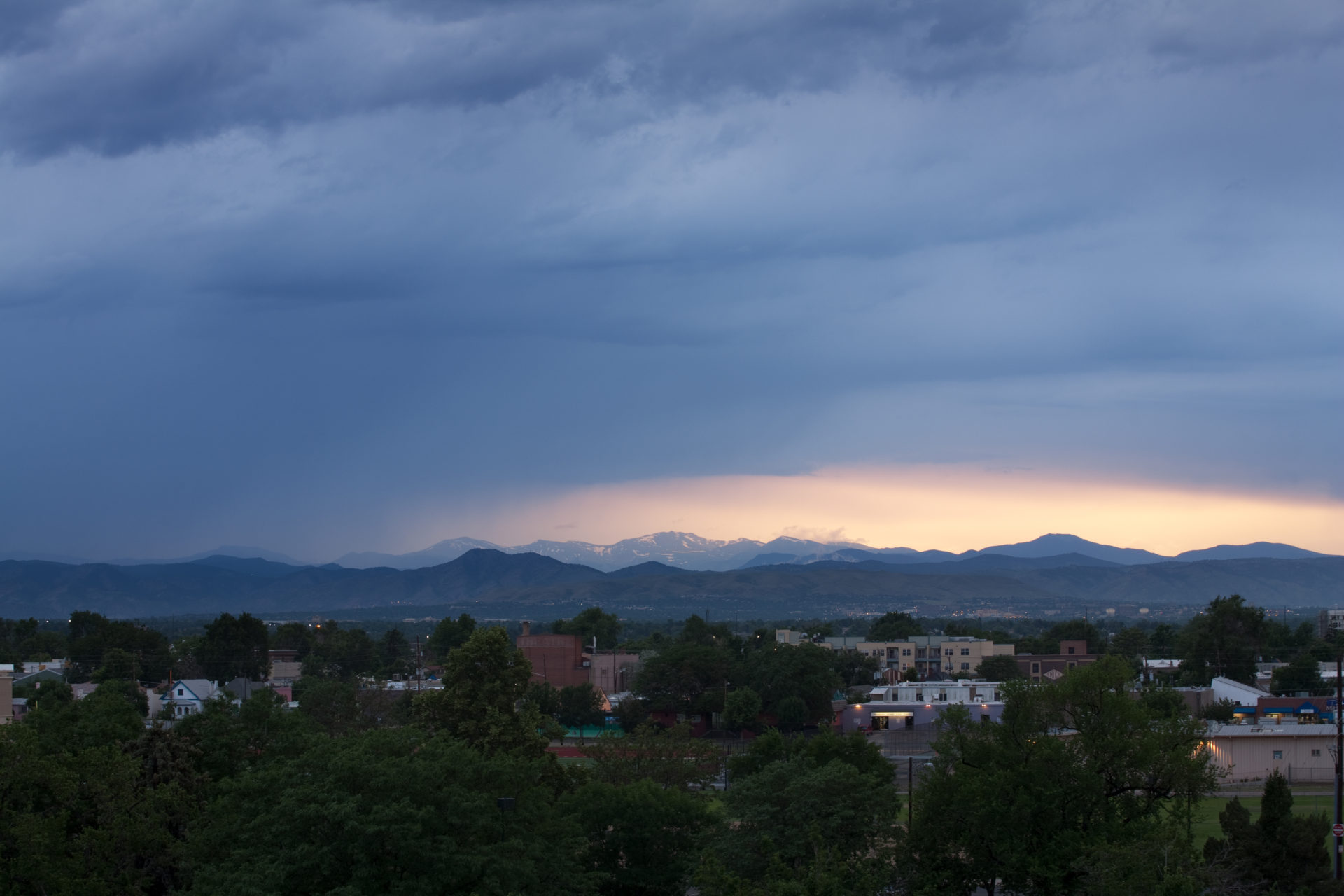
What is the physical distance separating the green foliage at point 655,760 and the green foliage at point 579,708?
4844 cm

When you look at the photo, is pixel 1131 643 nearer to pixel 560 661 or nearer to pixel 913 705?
pixel 913 705

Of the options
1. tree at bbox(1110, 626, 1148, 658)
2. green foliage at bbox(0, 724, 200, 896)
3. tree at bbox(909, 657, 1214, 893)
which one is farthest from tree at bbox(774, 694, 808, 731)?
green foliage at bbox(0, 724, 200, 896)

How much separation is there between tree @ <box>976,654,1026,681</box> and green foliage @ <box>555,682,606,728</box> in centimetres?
4654

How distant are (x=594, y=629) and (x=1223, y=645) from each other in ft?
251

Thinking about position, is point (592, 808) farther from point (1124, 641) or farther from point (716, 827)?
point (1124, 641)

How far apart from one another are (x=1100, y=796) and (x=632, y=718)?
76.7m

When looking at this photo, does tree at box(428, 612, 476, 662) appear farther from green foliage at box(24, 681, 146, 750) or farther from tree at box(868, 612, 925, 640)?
green foliage at box(24, 681, 146, 750)

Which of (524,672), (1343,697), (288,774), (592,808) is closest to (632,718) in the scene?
(1343,697)

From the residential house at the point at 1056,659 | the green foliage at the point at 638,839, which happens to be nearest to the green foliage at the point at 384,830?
the green foliage at the point at 638,839

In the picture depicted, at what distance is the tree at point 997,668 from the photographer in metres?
135

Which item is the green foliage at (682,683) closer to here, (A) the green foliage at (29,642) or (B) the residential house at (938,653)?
(B) the residential house at (938,653)

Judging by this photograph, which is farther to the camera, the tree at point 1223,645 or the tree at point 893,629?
the tree at point 893,629

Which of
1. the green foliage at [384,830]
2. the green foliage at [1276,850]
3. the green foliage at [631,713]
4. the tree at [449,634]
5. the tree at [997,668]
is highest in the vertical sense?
the green foliage at [384,830]

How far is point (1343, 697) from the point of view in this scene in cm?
7969
